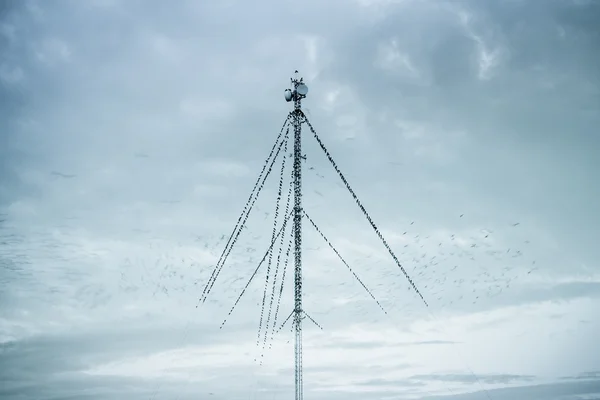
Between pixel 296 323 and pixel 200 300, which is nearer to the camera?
pixel 296 323

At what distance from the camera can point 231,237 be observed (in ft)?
180

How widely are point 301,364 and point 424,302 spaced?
1477cm

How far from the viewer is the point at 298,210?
176ft

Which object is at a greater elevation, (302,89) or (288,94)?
(288,94)

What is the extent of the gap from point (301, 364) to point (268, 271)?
1057cm

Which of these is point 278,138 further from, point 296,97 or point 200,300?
point 200,300

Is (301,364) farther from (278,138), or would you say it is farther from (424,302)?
(278,138)

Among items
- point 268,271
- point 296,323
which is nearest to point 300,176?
point 268,271

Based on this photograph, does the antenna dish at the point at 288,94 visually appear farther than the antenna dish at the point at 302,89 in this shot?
Yes

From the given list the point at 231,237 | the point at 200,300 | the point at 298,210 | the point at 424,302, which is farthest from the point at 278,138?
the point at 424,302

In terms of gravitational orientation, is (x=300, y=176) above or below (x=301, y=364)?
above

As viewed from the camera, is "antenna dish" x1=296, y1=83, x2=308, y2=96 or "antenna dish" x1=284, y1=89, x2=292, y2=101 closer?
"antenna dish" x1=296, y1=83, x2=308, y2=96

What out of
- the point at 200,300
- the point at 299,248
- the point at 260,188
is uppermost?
the point at 260,188

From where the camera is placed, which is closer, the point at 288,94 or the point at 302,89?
the point at 302,89
